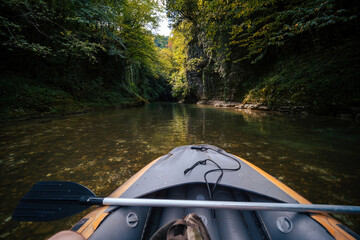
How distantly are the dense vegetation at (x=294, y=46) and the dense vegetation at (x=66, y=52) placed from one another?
4013 mm

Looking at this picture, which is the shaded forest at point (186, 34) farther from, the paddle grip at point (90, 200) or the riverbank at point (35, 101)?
the paddle grip at point (90, 200)

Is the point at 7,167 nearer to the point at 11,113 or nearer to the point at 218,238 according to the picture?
the point at 218,238

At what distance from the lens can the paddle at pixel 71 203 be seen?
0.81 meters

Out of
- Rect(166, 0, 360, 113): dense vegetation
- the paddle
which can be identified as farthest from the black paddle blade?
Rect(166, 0, 360, 113): dense vegetation

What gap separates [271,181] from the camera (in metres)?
1.12

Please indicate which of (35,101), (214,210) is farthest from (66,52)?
(214,210)

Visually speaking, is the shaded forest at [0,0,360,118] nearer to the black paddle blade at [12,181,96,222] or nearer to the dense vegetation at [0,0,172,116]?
the dense vegetation at [0,0,172,116]

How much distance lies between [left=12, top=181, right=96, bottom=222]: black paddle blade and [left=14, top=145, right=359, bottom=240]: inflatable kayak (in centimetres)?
7

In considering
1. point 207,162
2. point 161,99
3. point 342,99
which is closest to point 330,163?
point 207,162

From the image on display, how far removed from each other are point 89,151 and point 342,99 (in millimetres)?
8255

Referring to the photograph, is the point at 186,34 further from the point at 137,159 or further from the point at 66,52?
the point at 137,159

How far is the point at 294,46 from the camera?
7453 millimetres

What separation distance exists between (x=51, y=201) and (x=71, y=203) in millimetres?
172

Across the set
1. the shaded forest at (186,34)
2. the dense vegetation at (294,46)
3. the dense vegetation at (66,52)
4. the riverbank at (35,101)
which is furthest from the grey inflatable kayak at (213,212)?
the riverbank at (35,101)
